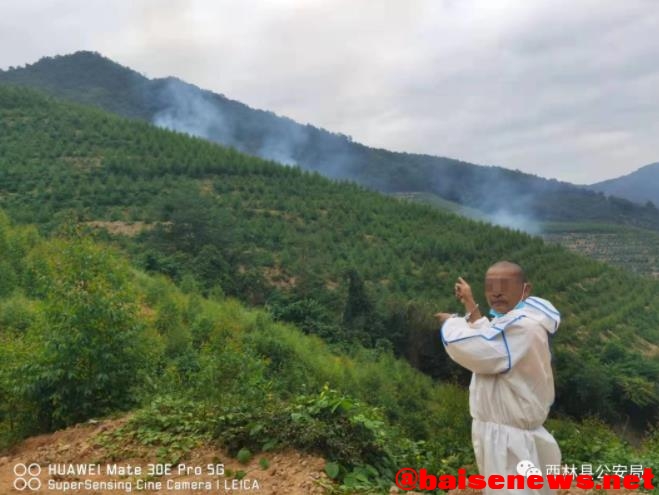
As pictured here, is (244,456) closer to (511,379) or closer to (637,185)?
(511,379)

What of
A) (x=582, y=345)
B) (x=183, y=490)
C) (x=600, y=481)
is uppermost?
(x=183, y=490)

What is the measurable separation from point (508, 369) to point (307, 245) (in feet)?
78.0

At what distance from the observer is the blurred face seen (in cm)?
254

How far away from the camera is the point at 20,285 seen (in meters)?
9.44

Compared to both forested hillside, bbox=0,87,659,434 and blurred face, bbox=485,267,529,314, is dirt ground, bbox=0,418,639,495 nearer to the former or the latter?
blurred face, bbox=485,267,529,314

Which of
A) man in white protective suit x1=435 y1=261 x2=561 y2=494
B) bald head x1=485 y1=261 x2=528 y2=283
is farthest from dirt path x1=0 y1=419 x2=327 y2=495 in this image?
bald head x1=485 y1=261 x2=528 y2=283

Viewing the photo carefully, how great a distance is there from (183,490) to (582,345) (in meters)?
20.1

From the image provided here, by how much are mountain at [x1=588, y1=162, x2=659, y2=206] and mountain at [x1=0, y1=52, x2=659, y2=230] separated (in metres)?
59.0

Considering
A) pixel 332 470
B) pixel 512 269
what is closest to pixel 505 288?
pixel 512 269

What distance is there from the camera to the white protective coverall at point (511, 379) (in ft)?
7.90

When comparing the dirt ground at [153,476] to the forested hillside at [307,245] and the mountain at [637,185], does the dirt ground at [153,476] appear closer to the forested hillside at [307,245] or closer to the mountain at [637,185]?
the forested hillside at [307,245]

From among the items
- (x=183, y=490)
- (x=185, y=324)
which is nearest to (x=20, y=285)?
(x=185, y=324)

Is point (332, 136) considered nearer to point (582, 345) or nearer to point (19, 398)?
point (582, 345)

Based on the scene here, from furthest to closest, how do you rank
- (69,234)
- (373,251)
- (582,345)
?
(373,251)
(582,345)
(69,234)
